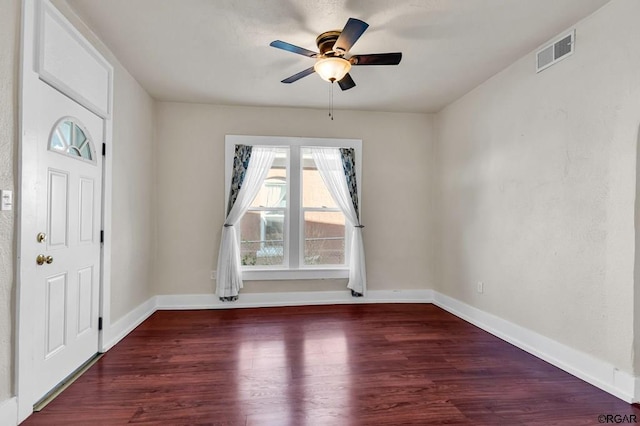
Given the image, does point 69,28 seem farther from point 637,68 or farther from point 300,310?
point 637,68

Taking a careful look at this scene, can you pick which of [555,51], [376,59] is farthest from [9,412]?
[555,51]

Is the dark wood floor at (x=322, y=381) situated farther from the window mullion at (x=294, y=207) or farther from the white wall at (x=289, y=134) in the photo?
the window mullion at (x=294, y=207)

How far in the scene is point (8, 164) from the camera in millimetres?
1920

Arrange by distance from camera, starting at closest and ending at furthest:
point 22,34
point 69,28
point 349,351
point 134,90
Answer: point 22,34 → point 69,28 → point 349,351 → point 134,90

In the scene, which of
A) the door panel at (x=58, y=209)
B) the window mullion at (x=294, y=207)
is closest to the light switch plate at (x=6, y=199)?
the door panel at (x=58, y=209)

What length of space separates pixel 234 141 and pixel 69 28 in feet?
7.34

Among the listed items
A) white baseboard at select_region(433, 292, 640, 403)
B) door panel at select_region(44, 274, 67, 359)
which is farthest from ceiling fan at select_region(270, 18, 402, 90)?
white baseboard at select_region(433, 292, 640, 403)

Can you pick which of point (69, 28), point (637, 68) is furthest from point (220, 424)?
point (637, 68)

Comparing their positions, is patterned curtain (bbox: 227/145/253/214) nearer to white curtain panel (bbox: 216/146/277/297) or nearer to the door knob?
white curtain panel (bbox: 216/146/277/297)

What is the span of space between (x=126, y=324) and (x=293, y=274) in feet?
6.60

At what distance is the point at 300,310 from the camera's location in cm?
436

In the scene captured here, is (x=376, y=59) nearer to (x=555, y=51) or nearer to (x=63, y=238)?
(x=555, y=51)

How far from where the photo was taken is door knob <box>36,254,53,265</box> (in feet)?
7.03

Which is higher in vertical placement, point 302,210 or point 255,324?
point 302,210
